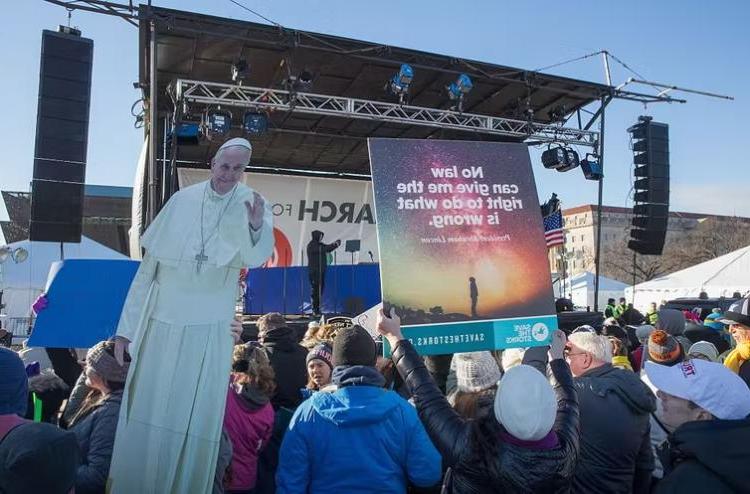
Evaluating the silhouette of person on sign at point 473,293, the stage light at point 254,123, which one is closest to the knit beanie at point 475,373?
the silhouette of person on sign at point 473,293

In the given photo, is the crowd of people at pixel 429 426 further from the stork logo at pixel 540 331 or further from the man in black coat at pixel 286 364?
the man in black coat at pixel 286 364

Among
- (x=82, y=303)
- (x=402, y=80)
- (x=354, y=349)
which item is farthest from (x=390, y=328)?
(x=402, y=80)

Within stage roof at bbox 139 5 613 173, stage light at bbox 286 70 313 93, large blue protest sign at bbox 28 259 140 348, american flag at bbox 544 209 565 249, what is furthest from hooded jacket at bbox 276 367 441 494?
american flag at bbox 544 209 565 249

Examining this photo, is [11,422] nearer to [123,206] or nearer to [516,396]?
[516,396]

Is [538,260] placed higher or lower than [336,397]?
higher

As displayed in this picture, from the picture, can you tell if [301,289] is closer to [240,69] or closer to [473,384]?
[240,69]

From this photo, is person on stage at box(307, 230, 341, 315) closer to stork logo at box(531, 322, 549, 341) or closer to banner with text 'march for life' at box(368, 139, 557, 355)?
banner with text 'march for life' at box(368, 139, 557, 355)

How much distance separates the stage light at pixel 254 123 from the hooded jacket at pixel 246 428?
804 centimetres

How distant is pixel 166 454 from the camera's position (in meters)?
1.86

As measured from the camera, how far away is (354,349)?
2.19m

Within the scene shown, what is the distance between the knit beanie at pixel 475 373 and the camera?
258 centimetres

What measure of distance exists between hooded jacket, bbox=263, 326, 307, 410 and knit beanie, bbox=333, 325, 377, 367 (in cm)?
139

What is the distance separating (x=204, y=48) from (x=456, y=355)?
29.6 feet

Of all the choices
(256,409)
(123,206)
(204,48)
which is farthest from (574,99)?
(123,206)
